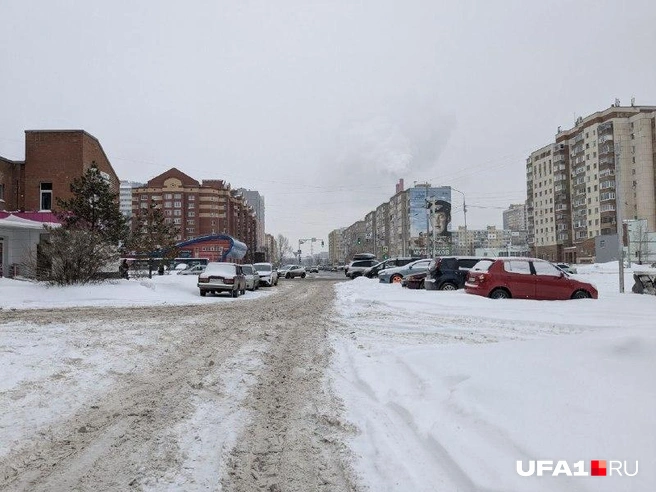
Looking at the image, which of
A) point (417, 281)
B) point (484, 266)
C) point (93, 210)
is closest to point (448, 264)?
point (417, 281)

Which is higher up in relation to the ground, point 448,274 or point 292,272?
point 448,274

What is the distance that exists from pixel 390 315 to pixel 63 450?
380 inches

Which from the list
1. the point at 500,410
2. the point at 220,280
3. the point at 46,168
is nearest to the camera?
the point at 500,410

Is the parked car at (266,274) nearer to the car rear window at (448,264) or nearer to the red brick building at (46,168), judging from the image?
the red brick building at (46,168)

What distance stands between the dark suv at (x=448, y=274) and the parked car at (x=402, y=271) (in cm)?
749

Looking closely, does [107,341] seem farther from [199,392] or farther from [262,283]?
[262,283]

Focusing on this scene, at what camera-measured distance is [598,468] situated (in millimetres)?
2984

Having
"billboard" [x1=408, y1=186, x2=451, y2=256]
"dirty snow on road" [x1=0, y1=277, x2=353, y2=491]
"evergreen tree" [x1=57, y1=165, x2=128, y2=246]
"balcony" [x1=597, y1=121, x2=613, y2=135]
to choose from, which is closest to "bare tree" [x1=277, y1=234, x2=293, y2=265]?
"billboard" [x1=408, y1=186, x2=451, y2=256]

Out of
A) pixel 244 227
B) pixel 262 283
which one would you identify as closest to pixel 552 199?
pixel 244 227

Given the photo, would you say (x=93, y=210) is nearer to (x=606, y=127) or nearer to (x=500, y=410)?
(x=500, y=410)

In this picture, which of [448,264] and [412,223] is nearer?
[448,264]

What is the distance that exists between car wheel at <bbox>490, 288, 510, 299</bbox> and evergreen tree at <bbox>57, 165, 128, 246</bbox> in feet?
53.8

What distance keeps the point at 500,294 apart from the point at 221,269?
13.0 meters

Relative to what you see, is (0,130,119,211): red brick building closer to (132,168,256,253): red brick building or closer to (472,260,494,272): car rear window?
(472,260,494,272): car rear window
